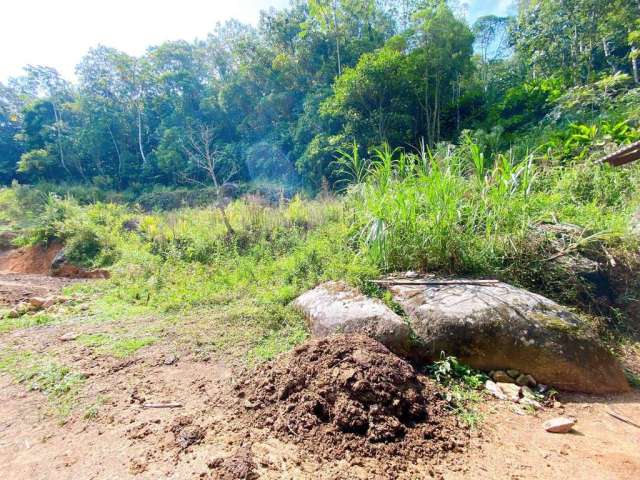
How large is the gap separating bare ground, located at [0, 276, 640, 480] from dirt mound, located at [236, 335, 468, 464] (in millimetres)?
68

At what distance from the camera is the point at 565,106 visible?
8.16m

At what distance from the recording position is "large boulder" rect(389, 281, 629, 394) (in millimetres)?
1948

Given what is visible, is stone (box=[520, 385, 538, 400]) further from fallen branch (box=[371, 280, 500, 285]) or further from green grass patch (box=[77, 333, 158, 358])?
green grass patch (box=[77, 333, 158, 358])

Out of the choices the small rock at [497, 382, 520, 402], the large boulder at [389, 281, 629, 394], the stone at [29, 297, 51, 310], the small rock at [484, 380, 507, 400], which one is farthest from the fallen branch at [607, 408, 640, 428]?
the stone at [29, 297, 51, 310]

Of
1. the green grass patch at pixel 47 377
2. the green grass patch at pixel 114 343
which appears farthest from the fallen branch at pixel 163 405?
the green grass patch at pixel 114 343

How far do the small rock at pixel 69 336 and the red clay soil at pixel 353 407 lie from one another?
2.35 meters

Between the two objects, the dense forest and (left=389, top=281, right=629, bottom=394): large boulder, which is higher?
the dense forest

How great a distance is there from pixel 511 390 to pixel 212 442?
1.92m

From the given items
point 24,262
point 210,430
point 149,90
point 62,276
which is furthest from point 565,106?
point 149,90

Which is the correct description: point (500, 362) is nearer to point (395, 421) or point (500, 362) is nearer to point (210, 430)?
point (395, 421)

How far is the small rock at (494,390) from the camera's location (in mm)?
1842

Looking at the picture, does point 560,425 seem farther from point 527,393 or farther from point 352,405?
point 352,405

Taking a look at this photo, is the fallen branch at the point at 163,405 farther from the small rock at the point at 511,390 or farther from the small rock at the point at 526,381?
the small rock at the point at 526,381

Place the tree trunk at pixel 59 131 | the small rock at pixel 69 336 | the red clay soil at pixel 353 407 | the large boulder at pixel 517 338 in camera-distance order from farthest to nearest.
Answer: the tree trunk at pixel 59 131
the small rock at pixel 69 336
the large boulder at pixel 517 338
the red clay soil at pixel 353 407
